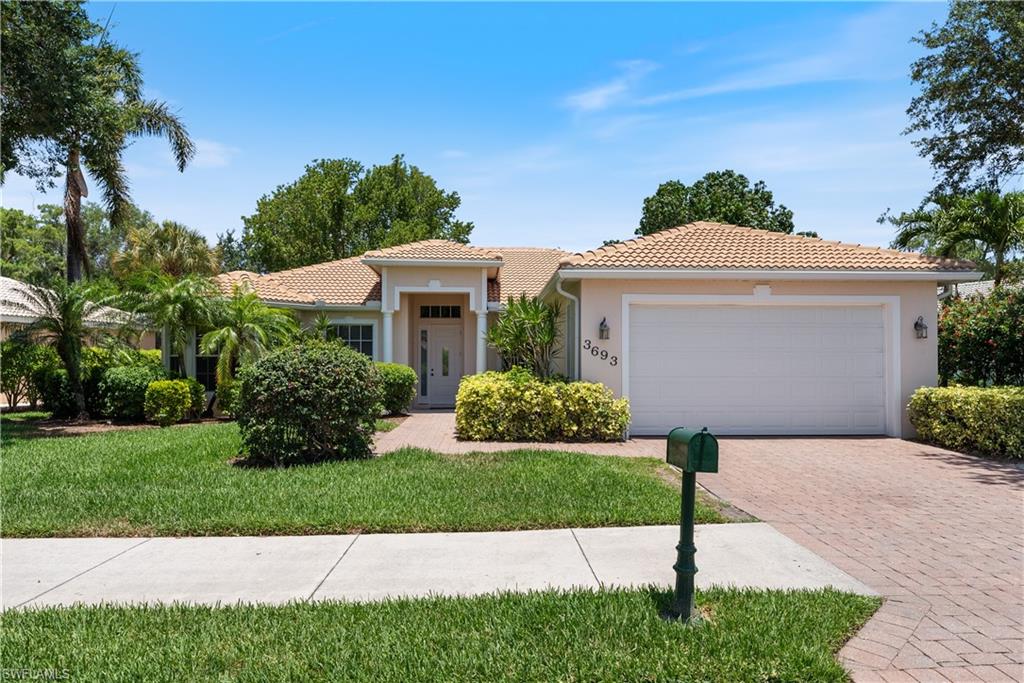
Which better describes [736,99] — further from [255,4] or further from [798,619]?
[798,619]

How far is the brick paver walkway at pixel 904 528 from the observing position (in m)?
3.70

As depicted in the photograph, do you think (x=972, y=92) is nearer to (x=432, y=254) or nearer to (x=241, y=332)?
(x=432, y=254)

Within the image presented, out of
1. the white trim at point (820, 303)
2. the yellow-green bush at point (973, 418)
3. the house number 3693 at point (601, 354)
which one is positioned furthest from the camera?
the white trim at point (820, 303)

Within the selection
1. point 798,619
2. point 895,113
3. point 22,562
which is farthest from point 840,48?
point 22,562

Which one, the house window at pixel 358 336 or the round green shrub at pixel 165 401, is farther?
the house window at pixel 358 336

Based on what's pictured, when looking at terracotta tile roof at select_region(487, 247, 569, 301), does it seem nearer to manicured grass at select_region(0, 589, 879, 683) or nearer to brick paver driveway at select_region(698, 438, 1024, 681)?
brick paver driveway at select_region(698, 438, 1024, 681)

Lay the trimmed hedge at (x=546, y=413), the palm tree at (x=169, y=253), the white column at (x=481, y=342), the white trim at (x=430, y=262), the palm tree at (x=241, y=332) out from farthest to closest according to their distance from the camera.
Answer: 1. the palm tree at (x=169, y=253)
2. the white column at (x=481, y=342)
3. the white trim at (x=430, y=262)
4. the palm tree at (x=241, y=332)
5. the trimmed hedge at (x=546, y=413)

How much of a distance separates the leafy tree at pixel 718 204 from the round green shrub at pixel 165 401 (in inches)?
842

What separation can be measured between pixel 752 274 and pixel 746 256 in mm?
750

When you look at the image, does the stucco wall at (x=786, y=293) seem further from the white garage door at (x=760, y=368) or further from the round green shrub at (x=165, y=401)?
the round green shrub at (x=165, y=401)

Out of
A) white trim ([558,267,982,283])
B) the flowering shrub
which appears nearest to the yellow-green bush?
the flowering shrub

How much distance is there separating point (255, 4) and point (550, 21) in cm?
468

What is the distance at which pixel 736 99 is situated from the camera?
12938 mm

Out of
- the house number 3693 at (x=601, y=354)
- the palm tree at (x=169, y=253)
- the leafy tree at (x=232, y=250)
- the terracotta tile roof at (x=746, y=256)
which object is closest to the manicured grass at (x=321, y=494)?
the house number 3693 at (x=601, y=354)
